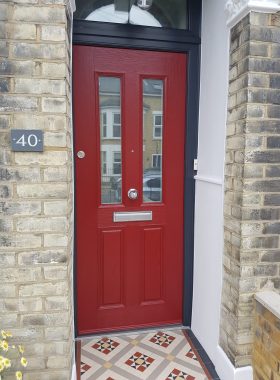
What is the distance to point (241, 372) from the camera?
1.84 metres

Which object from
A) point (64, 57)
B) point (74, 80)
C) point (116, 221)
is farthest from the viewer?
point (116, 221)

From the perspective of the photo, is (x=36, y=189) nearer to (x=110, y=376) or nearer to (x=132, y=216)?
(x=132, y=216)

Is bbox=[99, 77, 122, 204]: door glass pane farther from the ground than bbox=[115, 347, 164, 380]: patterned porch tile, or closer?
farther from the ground

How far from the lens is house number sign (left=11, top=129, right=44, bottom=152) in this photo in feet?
5.01

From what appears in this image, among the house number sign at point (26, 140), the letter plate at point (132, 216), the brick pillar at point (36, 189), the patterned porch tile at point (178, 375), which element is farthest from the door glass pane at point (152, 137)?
the patterned porch tile at point (178, 375)

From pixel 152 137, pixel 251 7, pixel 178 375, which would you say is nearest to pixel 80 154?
pixel 152 137

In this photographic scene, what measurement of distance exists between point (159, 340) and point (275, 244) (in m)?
1.17

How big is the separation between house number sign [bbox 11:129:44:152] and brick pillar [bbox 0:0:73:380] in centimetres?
3

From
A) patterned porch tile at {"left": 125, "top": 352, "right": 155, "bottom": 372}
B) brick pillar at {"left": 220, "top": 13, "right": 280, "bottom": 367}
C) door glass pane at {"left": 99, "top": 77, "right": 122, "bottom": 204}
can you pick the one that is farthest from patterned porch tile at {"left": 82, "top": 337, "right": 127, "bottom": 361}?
door glass pane at {"left": 99, "top": 77, "right": 122, "bottom": 204}

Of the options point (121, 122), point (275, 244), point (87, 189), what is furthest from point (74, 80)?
point (275, 244)

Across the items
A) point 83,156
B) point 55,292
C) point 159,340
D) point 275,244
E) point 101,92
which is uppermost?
point 101,92

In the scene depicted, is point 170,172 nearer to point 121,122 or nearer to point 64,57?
point 121,122

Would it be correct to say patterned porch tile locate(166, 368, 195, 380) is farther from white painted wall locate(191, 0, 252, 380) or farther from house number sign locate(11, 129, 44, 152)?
house number sign locate(11, 129, 44, 152)

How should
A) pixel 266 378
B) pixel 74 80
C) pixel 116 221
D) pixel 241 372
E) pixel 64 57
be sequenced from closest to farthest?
pixel 64 57
pixel 266 378
pixel 241 372
pixel 74 80
pixel 116 221
